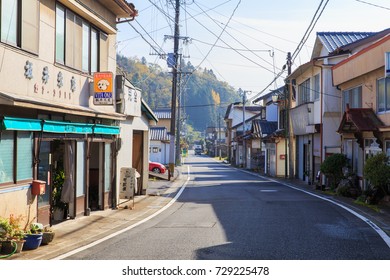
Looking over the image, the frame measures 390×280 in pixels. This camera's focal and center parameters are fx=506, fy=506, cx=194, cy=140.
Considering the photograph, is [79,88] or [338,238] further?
[79,88]

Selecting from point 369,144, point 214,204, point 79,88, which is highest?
point 79,88

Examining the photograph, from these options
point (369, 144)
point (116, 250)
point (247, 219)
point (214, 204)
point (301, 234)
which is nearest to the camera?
point (116, 250)

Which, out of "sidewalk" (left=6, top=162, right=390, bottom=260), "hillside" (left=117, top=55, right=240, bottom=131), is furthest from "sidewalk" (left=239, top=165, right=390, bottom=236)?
"hillside" (left=117, top=55, right=240, bottom=131)

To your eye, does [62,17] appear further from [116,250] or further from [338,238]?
[338,238]

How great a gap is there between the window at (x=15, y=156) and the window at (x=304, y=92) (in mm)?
23498

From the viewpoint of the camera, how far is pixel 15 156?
10930mm

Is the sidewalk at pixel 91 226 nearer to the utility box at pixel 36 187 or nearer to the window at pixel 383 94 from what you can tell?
the utility box at pixel 36 187

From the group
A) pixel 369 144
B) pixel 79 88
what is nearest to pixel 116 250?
pixel 79 88

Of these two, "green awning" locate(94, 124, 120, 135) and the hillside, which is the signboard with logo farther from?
the hillside

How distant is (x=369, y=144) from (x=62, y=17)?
1448cm

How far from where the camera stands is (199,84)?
148750mm

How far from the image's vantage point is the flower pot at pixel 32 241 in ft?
→ 33.1

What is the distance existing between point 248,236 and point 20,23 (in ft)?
23.0

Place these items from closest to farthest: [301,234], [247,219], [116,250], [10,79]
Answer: [116,250], [10,79], [301,234], [247,219]
